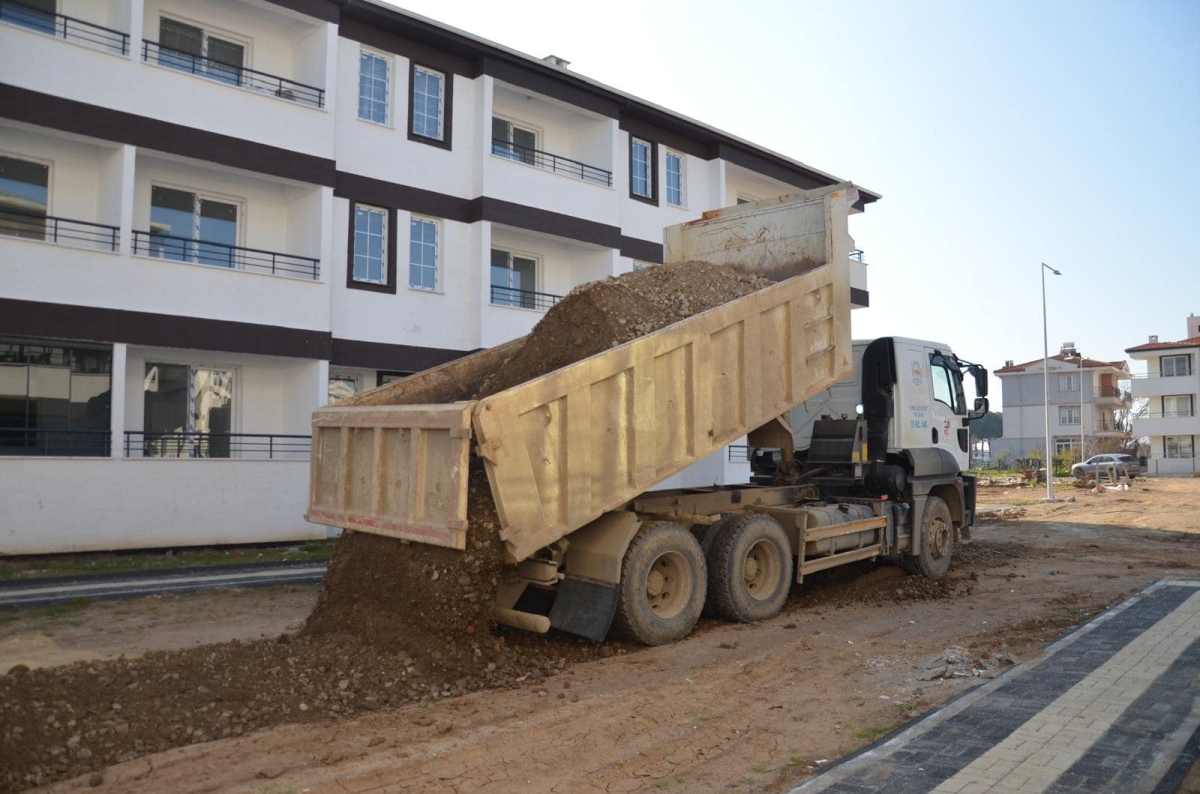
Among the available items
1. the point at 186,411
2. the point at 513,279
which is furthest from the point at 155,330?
the point at 513,279

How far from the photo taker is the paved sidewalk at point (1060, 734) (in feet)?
14.7

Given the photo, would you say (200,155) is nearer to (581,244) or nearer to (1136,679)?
(581,244)

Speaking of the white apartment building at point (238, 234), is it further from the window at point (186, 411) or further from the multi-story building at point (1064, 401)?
the multi-story building at point (1064, 401)

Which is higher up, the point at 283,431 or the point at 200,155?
the point at 200,155

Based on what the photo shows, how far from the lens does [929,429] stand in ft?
39.1

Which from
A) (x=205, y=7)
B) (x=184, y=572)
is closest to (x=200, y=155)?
(x=205, y=7)

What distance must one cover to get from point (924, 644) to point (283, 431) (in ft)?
41.8

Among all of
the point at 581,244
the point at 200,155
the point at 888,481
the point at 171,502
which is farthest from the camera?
the point at 581,244

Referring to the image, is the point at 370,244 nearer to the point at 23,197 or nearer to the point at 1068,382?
the point at 23,197

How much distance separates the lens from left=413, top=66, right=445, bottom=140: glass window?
18.3 metres

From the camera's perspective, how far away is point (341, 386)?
59.5 ft

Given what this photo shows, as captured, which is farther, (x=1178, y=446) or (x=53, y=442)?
(x=1178, y=446)

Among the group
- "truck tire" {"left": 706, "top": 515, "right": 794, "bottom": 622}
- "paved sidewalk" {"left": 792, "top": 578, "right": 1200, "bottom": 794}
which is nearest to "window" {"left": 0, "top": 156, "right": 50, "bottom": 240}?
"truck tire" {"left": 706, "top": 515, "right": 794, "bottom": 622}

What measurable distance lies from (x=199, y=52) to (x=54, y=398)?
22.8 ft
